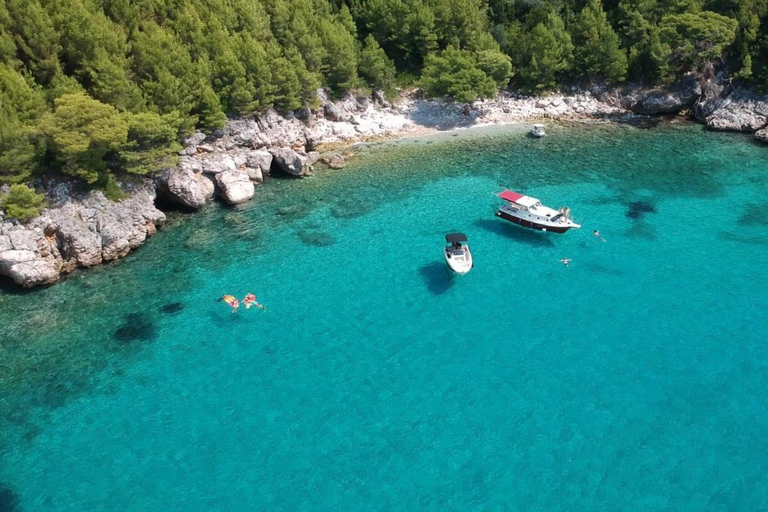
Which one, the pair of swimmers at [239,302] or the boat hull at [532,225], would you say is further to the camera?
the boat hull at [532,225]

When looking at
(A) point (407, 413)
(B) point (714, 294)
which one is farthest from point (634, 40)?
(A) point (407, 413)

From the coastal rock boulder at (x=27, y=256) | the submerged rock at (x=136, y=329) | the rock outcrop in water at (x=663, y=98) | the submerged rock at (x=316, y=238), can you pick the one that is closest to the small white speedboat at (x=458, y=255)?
the submerged rock at (x=316, y=238)

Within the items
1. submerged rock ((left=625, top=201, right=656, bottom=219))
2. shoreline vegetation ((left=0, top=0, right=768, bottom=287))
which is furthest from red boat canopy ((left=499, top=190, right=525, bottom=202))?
shoreline vegetation ((left=0, top=0, right=768, bottom=287))

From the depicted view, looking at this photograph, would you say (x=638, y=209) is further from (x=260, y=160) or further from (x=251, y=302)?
(x=260, y=160)

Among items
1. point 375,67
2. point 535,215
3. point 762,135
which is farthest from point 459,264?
point 762,135

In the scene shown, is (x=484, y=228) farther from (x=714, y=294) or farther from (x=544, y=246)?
(x=714, y=294)

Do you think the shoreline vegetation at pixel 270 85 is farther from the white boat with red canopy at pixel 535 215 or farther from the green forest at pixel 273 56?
the white boat with red canopy at pixel 535 215

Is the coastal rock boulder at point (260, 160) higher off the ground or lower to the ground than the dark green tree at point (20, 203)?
lower
